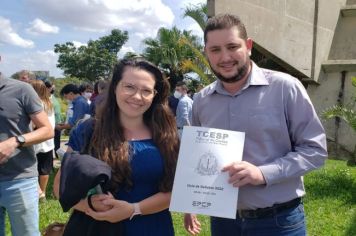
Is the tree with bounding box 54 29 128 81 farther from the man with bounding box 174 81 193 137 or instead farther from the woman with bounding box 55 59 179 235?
the woman with bounding box 55 59 179 235

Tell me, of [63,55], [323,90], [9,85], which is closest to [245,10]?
[323,90]

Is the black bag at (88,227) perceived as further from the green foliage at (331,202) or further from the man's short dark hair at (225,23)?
the green foliage at (331,202)

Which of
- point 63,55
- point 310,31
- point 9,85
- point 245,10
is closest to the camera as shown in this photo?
point 9,85

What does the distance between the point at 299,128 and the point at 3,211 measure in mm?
2399

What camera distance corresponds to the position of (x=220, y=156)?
7.13 ft

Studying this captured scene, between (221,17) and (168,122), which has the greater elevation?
(221,17)

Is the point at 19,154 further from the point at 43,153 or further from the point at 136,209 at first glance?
the point at 43,153

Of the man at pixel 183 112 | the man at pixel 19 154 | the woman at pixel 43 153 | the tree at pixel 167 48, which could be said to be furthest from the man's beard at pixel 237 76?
the tree at pixel 167 48

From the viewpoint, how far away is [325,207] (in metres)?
5.92

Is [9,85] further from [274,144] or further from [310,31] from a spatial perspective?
[310,31]

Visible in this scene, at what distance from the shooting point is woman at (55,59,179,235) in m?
2.29

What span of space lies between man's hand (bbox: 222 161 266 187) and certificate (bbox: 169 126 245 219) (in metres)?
0.04

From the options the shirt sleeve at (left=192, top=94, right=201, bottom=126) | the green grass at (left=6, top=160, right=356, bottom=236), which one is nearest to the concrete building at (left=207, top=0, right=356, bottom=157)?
the green grass at (left=6, top=160, right=356, bottom=236)

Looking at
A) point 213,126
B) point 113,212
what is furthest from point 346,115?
point 113,212
